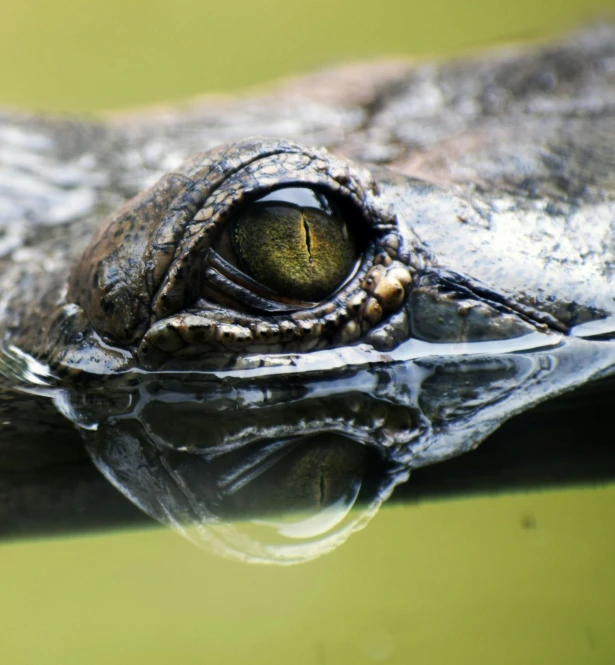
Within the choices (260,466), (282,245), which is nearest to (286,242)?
(282,245)

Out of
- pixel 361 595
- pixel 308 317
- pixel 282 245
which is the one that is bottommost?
pixel 361 595

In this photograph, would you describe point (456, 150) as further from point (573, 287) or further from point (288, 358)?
point (288, 358)

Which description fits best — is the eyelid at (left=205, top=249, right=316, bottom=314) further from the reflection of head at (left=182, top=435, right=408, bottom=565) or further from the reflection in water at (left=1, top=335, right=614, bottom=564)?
the reflection of head at (left=182, top=435, right=408, bottom=565)

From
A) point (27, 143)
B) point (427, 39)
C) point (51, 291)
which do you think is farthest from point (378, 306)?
point (427, 39)

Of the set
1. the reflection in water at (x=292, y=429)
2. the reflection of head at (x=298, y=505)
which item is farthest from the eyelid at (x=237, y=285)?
the reflection of head at (x=298, y=505)

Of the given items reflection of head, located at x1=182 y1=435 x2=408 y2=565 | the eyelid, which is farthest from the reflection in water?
the eyelid

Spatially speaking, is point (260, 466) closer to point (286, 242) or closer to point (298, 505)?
point (298, 505)

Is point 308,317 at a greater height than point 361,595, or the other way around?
point 308,317
